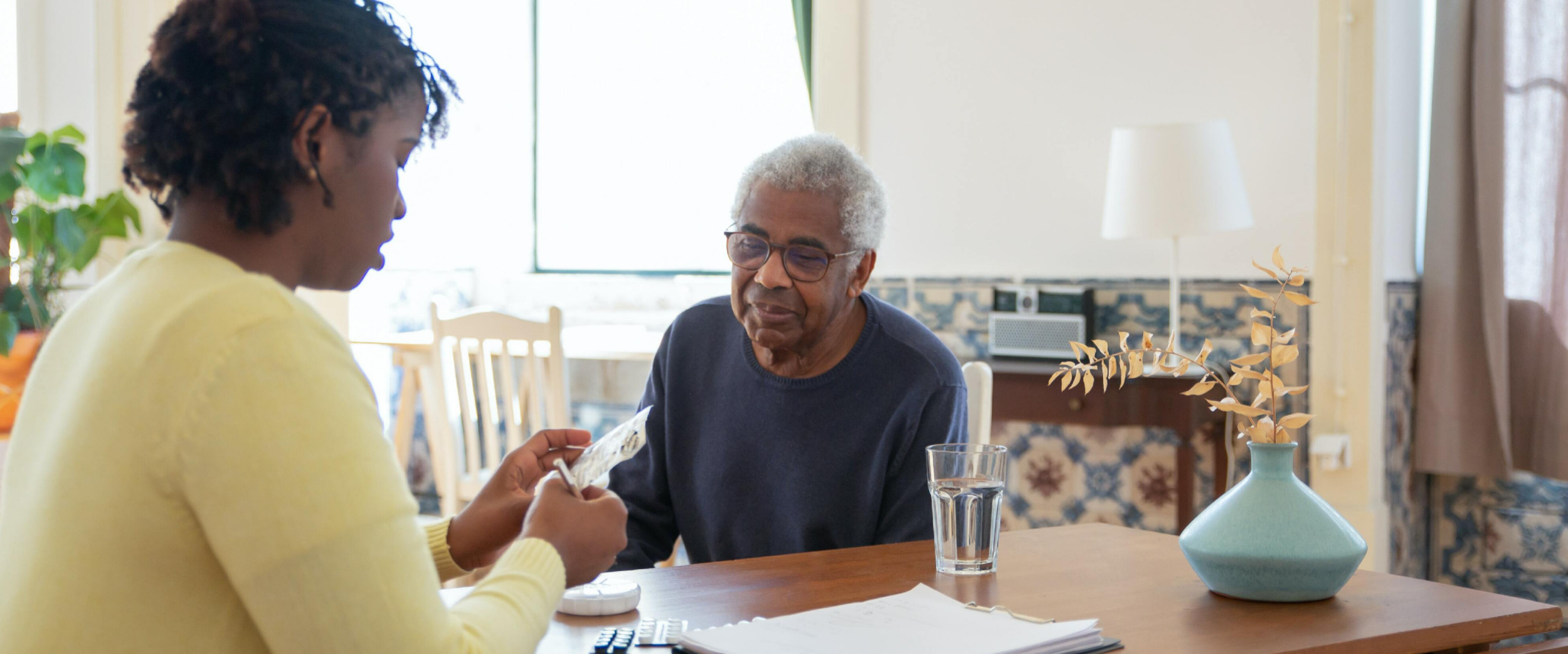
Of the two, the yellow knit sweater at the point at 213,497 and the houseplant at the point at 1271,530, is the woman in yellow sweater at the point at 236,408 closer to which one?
the yellow knit sweater at the point at 213,497

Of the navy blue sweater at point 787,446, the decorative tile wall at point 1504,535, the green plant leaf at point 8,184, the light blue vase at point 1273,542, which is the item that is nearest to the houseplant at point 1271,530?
the light blue vase at point 1273,542

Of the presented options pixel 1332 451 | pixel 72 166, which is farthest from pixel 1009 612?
pixel 72 166

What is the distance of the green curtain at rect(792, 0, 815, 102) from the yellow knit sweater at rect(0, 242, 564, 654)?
351 cm

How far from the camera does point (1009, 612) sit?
1136 millimetres

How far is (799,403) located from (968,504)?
440mm

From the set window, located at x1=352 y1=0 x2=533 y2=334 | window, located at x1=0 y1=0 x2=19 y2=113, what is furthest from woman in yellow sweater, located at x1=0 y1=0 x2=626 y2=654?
window, located at x1=352 y1=0 x2=533 y2=334

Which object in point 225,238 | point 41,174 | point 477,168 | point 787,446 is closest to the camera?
point 225,238

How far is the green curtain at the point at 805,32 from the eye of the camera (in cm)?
414

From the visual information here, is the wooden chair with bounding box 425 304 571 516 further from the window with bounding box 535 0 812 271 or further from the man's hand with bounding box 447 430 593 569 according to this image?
the man's hand with bounding box 447 430 593 569

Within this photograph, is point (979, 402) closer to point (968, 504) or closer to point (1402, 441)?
point (968, 504)

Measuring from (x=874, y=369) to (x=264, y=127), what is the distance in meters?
1.05

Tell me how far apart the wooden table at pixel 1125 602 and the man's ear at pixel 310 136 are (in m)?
0.45

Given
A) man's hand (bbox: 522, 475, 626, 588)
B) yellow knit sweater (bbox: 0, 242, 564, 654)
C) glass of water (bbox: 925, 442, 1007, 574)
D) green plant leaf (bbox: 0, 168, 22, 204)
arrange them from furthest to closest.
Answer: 1. green plant leaf (bbox: 0, 168, 22, 204)
2. glass of water (bbox: 925, 442, 1007, 574)
3. man's hand (bbox: 522, 475, 626, 588)
4. yellow knit sweater (bbox: 0, 242, 564, 654)

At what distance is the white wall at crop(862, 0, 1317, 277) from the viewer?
131 inches
